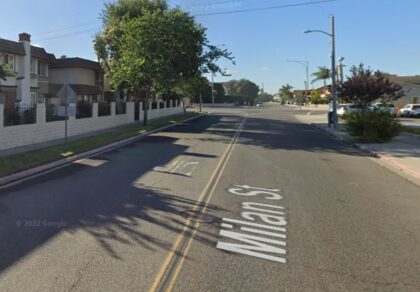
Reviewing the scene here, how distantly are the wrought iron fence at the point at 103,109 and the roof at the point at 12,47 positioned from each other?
9.02 m

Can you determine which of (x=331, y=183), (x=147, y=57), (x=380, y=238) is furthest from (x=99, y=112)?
(x=380, y=238)

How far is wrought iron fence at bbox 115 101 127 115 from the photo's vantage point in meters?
37.3

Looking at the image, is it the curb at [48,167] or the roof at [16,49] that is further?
the roof at [16,49]

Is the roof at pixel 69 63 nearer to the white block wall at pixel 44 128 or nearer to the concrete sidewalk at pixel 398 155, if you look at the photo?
the white block wall at pixel 44 128

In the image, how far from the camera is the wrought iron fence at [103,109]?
3251 centimetres

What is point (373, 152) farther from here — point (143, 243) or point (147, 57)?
point (147, 57)

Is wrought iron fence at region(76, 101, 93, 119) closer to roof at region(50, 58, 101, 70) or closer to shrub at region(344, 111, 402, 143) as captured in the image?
shrub at region(344, 111, 402, 143)

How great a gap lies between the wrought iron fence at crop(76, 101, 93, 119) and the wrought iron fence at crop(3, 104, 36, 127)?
6179mm

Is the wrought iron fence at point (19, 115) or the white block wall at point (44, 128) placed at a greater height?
the wrought iron fence at point (19, 115)

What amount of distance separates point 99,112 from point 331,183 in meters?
22.6

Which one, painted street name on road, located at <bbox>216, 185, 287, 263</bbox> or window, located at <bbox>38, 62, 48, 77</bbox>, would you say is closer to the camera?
painted street name on road, located at <bbox>216, 185, 287, 263</bbox>

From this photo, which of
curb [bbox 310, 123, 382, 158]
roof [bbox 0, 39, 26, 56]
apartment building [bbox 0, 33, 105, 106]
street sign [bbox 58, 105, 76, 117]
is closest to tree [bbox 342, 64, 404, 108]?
curb [bbox 310, 123, 382, 158]

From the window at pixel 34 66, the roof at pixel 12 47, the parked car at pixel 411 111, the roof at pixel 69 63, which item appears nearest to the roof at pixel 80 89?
the roof at pixel 69 63

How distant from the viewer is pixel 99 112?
3234cm
